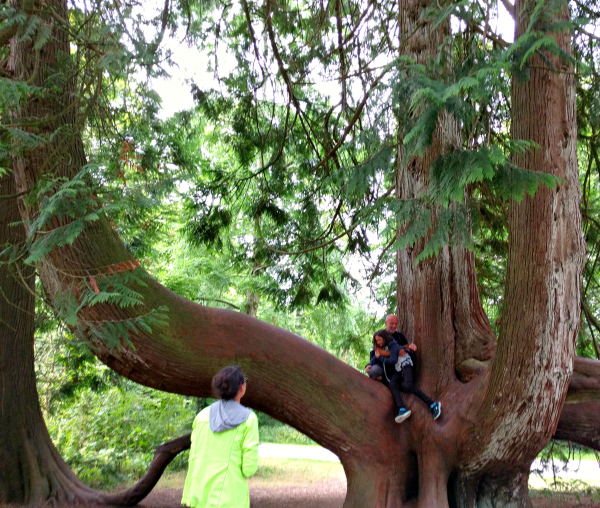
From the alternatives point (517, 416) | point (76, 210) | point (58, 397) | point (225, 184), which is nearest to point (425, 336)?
point (517, 416)

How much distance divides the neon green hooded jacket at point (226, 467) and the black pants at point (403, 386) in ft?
10.5

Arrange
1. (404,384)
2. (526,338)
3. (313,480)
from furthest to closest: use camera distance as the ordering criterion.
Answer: (313,480) → (404,384) → (526,338)

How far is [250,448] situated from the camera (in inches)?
117

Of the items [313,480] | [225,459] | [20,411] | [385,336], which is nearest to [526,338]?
[385,336]

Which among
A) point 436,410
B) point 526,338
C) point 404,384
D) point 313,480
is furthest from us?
point 313,480

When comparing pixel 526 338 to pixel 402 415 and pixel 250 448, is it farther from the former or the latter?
pixel 250 448

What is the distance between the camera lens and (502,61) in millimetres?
3545

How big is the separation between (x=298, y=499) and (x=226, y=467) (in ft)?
19.6

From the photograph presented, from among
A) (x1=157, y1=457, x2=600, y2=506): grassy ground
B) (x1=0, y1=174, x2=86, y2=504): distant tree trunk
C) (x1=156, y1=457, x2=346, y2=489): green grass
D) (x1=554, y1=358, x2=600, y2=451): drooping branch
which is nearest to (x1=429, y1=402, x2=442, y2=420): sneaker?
(x1=554, y1=358, x2=600, y2=451): drooping branch

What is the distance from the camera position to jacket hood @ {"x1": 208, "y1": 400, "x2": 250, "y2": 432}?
2.96m

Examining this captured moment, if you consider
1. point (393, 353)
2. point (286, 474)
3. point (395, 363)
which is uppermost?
point (393, 353)

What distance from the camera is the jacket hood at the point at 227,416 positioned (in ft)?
9.72

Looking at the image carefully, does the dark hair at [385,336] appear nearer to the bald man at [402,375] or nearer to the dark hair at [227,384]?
the bald man at [402,375]

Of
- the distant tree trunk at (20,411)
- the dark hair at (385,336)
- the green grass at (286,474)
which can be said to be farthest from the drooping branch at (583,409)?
the green grass at (286,474)
